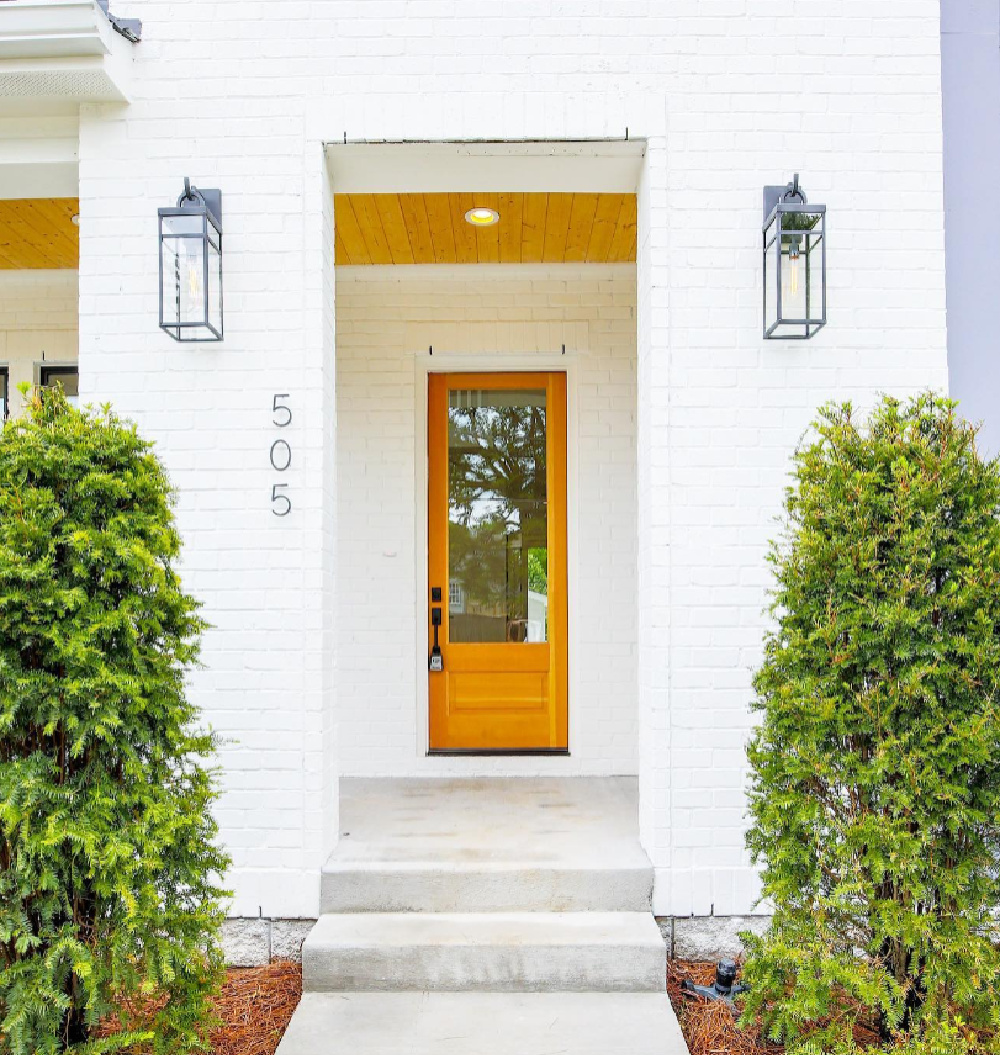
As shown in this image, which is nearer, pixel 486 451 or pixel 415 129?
pixel 415 129

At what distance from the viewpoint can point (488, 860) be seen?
110 inches

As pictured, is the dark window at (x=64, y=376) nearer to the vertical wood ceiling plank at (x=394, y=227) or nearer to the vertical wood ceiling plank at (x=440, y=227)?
the vertical wood ceiling plank at (x=394, y=227)

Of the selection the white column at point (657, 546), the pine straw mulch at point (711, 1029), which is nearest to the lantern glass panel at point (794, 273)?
the white column at point (657, 546)

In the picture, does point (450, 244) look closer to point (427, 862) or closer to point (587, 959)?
point (427, 862)

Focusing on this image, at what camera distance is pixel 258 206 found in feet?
9.31

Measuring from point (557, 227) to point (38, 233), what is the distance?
8.04 feet

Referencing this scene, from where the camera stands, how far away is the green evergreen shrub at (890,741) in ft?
6.39

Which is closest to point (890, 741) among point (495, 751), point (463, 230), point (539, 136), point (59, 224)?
point (539, 136)

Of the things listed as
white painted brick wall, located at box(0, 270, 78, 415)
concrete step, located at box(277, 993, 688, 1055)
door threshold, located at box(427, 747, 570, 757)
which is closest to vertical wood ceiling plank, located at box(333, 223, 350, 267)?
white painted brick wall, located at box(0, 270, 78, 415)

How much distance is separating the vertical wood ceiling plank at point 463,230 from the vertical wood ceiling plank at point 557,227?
0.33 m

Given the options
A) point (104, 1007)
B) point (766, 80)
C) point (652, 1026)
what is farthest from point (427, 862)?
point (766, 80)

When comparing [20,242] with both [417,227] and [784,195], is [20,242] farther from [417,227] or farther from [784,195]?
[784,195]

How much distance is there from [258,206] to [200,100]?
0.43m

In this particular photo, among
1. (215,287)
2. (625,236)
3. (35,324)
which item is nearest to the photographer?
(215,287)
